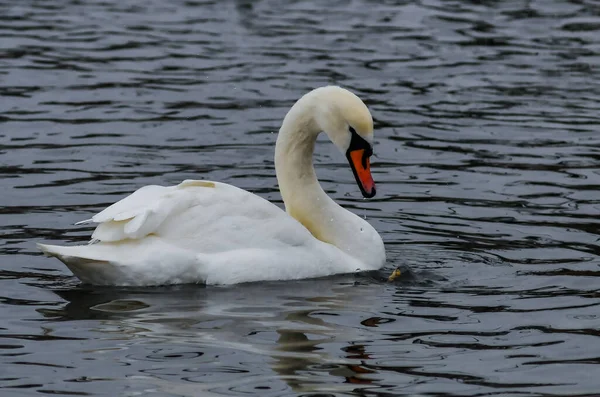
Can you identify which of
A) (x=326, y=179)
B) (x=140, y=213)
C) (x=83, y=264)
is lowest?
(x=326, y=179)

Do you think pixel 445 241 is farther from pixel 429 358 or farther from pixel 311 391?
pixel 311 391

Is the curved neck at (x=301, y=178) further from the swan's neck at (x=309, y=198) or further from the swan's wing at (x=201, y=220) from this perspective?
the swan's wing at (x=201, y=220)

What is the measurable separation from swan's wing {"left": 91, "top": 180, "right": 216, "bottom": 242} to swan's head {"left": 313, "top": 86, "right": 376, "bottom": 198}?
1.15m

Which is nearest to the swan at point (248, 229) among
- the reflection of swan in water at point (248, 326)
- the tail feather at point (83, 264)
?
the tail feather at point (83, 264)

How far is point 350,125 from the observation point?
9469 mm

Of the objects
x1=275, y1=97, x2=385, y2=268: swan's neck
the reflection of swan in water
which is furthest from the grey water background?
x1=275, y1=97, x2=385, y2=268: swan's neck

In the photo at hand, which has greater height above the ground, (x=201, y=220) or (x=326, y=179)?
(x=201, y=220)

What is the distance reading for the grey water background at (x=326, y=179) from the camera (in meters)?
7.41

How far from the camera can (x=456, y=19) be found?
2064 cm

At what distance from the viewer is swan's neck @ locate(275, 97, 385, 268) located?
9.80 meters

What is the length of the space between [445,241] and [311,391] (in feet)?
12.5

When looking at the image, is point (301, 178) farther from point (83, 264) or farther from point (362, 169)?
point (83, 264)

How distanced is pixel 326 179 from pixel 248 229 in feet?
12.0

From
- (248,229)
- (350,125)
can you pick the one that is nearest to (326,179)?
(350,125)
